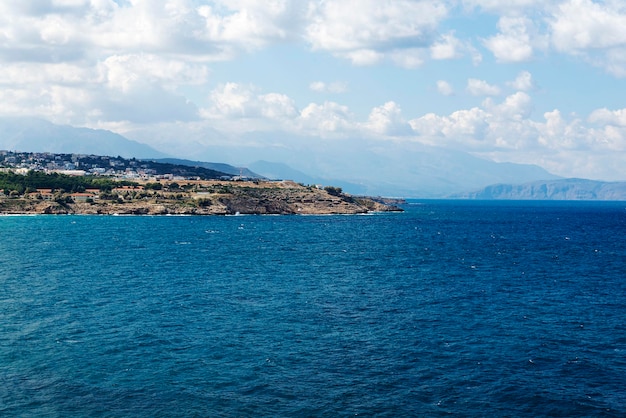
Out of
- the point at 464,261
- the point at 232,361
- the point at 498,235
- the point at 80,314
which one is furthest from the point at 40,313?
the point at 498,235

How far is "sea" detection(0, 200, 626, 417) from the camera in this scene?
1633 inches

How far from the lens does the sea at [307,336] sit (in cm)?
4147

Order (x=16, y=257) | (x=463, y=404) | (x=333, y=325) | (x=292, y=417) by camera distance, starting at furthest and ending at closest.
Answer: (x=16, y=257)
(x=333, y=325)
(x=463, y=404)
(x=292, y=417)

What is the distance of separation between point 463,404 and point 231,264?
2782 inches

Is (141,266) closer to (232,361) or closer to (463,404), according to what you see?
(232,361)

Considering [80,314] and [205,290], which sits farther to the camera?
[205,290]

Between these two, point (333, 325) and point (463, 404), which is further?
point (333, 325)

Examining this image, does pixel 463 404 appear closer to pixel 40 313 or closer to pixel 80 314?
pixel 80 314

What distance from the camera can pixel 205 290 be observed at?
8050cm

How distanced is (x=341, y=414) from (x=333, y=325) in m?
22.4

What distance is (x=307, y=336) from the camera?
187 feet

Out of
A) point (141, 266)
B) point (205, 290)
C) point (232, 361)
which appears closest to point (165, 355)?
point (232, 361)

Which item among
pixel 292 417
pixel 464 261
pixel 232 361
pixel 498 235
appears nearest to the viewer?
pixel 292 417

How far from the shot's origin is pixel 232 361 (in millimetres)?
49438
